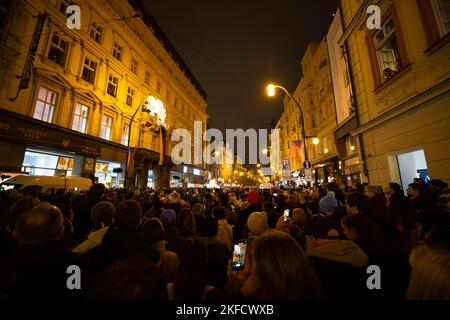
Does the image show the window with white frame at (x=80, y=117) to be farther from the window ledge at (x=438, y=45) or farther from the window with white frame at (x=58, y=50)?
the window ledge at (x=438, y=45)

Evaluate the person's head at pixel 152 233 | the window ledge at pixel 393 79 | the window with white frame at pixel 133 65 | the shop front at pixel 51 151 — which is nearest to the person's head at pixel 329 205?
the person's head at pixel 152 233

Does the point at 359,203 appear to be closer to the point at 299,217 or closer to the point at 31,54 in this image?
the point at 299,217

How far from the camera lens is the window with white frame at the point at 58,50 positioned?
13.8 meters

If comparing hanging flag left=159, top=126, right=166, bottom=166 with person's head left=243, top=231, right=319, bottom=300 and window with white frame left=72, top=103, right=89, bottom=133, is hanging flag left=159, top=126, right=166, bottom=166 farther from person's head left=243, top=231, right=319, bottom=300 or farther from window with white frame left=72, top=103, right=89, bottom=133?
person's head left=243, top=231, right=319, bottom=300

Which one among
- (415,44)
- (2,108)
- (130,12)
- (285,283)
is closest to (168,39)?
(130,12)

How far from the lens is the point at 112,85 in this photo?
19.5 metres

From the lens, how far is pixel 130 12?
2155 centimetres

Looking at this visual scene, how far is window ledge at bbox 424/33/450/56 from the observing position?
19.8 ft

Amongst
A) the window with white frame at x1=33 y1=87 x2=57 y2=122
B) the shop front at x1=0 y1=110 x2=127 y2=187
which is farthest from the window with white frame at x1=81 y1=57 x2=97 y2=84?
the shop front at x1=0 y1=110 x2=127 y2=187

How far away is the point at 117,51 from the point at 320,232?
25.0 metres

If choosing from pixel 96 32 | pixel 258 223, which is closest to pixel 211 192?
pixel 258 223

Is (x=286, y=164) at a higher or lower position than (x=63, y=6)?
lower

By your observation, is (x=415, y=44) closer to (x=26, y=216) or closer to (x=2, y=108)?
(x=26, y=216)

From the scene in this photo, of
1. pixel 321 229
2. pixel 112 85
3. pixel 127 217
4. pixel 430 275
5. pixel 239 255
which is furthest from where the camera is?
pixel 112 85
